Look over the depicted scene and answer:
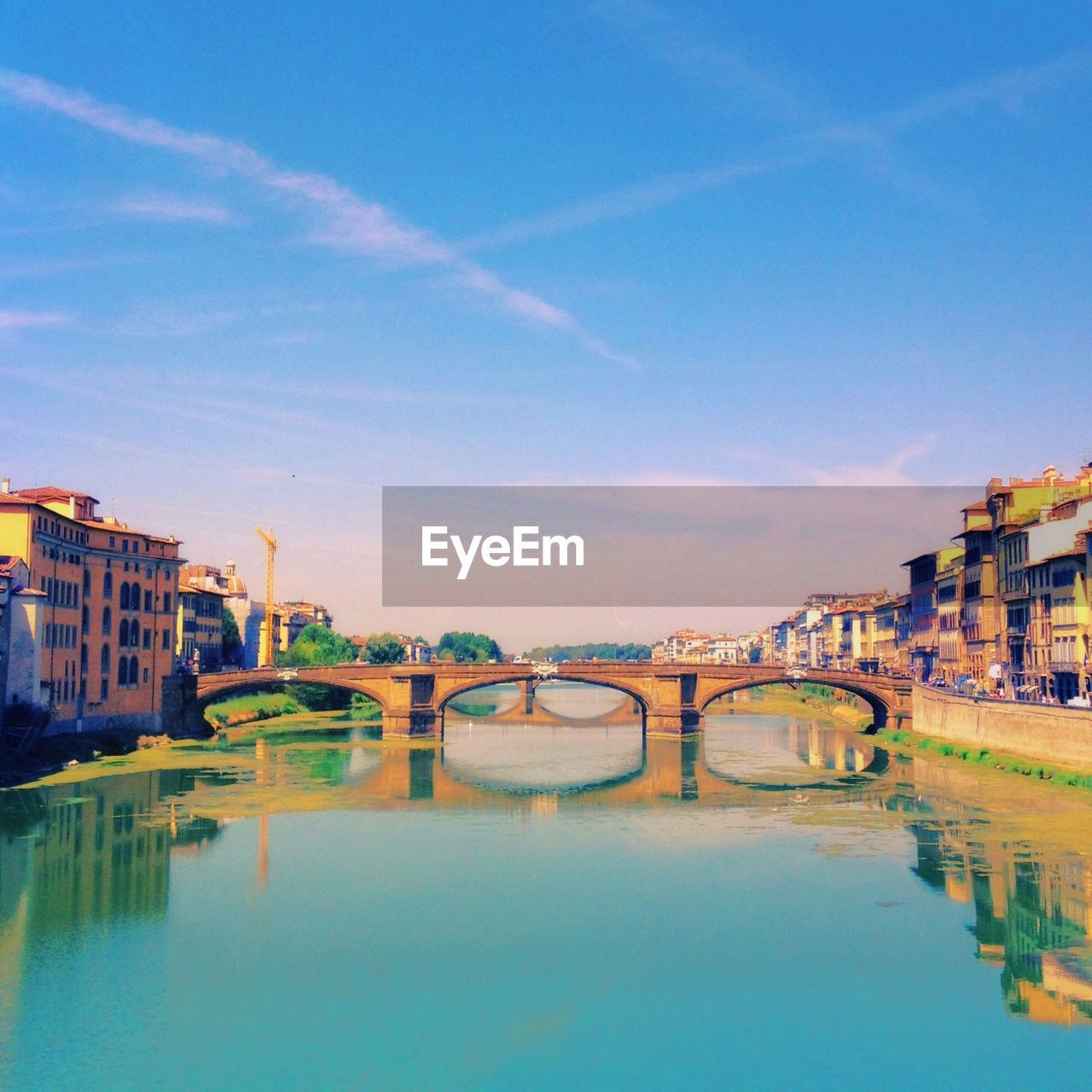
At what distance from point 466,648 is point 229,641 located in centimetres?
6975

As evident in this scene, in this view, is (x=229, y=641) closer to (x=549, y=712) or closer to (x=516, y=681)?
(x=549, y=712)

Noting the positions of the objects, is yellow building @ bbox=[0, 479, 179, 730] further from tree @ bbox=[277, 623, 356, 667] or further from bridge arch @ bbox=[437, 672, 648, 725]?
tree @ bbox=[277, 623, 356, 667]

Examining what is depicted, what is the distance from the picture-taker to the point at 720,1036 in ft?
65.7

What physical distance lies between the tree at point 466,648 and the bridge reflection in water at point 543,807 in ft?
279

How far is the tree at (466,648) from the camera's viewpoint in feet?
527

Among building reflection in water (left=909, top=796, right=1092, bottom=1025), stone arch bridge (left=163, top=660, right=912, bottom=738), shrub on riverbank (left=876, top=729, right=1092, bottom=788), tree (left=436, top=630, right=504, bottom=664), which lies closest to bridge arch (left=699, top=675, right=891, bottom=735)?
stone arch bridge (left=163, top=660, right=912, bottom=738)

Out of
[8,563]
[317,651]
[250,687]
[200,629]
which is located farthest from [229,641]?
[8,563]

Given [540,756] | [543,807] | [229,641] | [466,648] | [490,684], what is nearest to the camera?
[543,807]

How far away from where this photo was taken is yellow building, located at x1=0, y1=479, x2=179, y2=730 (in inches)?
2025

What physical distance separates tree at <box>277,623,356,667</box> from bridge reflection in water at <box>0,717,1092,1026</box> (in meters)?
29.5

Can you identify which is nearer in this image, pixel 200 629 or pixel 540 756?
pixel 540 756

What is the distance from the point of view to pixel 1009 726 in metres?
50.8

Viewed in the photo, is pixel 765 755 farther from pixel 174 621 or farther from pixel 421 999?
pixel 421 999

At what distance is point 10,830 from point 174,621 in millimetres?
30833
